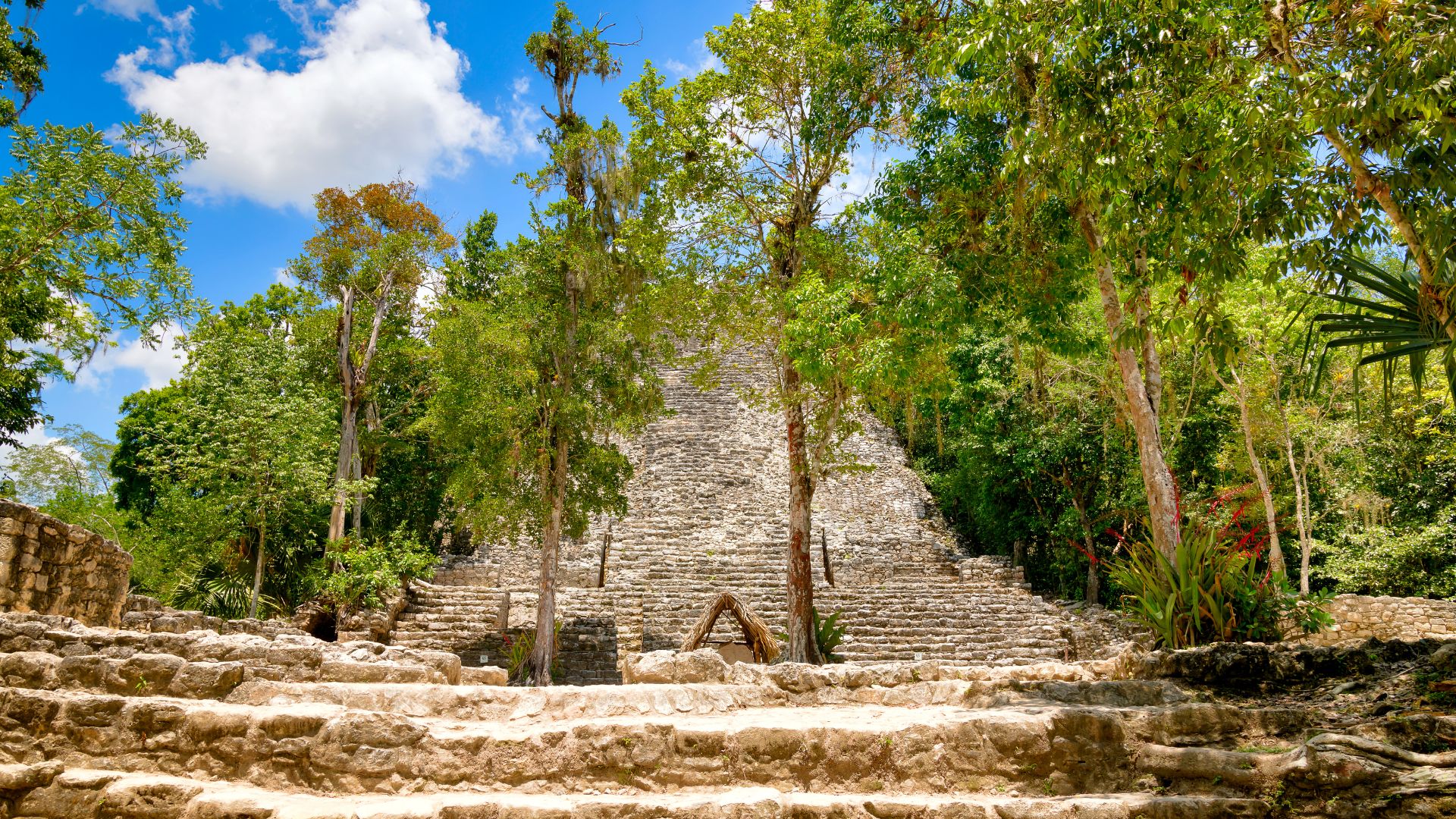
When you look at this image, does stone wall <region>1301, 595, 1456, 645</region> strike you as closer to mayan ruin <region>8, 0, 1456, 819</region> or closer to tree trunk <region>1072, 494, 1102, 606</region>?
mayan ruin <region>8, 0, 1456, 819</region>

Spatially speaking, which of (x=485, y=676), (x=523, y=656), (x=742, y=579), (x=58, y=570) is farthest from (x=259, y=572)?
(x=485, y=676)

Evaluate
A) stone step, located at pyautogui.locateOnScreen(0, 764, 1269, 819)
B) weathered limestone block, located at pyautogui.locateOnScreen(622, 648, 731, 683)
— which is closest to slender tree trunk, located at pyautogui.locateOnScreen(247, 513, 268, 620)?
stone step, located at pyautogui.locateOnScreen(0, 764, 1269, 819)

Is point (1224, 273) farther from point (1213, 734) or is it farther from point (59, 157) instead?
point (59, 157)

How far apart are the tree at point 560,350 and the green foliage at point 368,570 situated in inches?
90.2

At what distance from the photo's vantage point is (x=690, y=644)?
7.94 meters

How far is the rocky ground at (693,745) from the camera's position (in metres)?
3.12

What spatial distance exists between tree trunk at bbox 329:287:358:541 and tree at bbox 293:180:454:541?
2 cm

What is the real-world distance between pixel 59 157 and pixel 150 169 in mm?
808

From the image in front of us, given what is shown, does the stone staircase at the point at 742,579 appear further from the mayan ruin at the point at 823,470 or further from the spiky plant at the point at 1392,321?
the spiky plant at the point at 1392,321

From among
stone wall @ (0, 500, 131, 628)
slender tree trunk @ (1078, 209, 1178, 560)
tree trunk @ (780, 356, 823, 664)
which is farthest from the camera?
tree trunk @ (780, 356, 823, 664)

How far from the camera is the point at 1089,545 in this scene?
15586 mm

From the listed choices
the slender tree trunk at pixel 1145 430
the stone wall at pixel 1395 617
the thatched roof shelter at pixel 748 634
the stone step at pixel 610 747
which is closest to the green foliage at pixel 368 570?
the thatched roof shelter at pixel 748 634

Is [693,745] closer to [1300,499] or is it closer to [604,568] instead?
[604,568]

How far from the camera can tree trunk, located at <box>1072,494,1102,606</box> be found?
14719 mm
